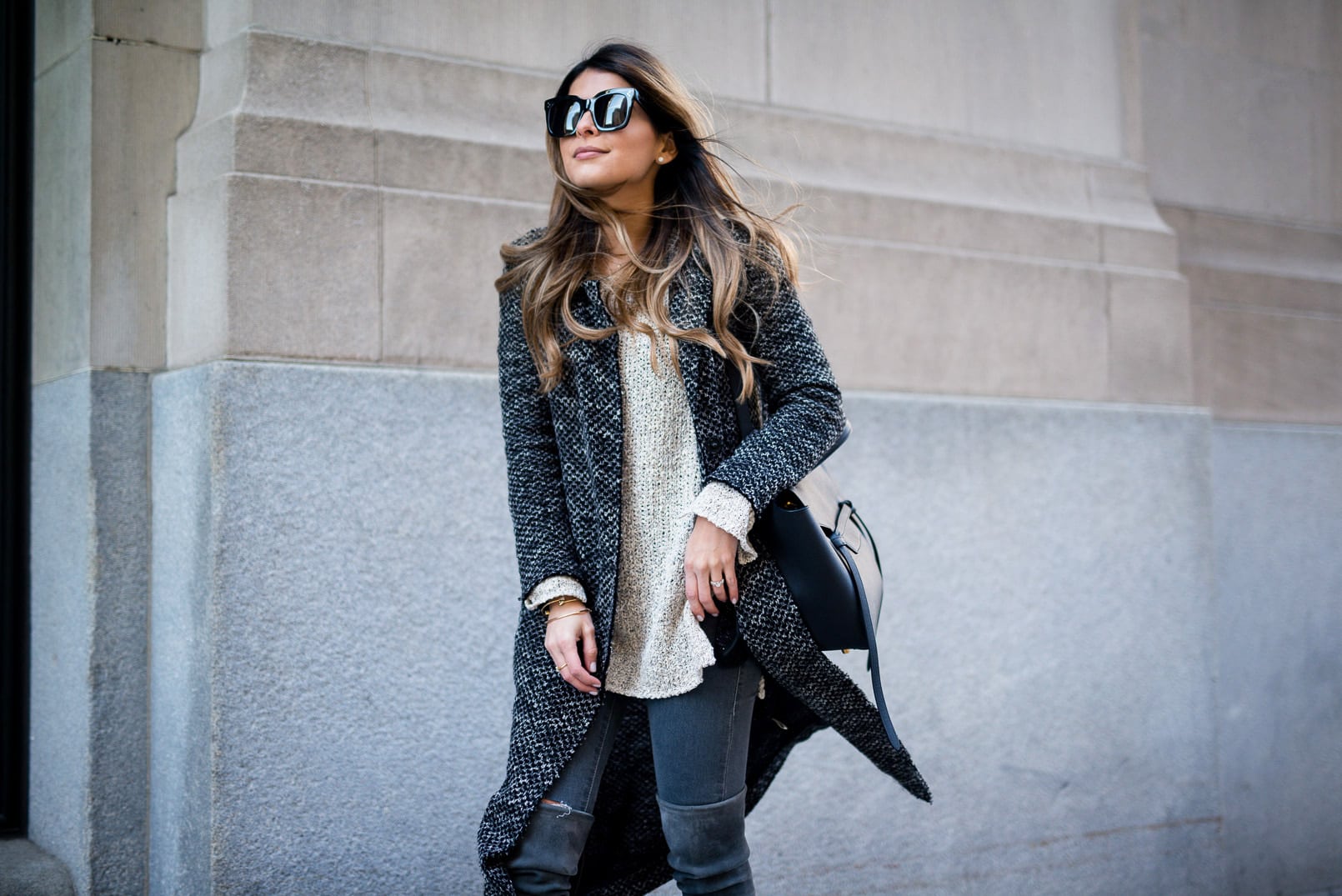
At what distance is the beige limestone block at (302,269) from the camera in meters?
3.55

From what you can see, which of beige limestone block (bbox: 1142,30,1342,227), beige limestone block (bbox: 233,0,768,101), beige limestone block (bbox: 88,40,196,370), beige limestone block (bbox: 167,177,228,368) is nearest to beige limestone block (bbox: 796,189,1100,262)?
beige limestone block (bbox: 233,0,768,101)

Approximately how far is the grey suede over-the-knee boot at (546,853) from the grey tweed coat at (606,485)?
0.03m

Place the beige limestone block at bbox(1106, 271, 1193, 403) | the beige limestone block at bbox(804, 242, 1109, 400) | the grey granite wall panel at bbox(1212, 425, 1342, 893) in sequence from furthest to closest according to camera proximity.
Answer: the grey granite wall panel at bbox(1212, 425, 1342, 893) → the beige limestone block at bbox(1106, 271, 1193, 403) → the beige limestone block at bbox(804, 242, 1109, 400)

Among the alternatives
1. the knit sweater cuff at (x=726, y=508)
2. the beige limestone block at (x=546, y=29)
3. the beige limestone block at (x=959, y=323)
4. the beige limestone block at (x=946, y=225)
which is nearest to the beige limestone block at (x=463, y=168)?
the beige limestone block at (x=546, y=29)

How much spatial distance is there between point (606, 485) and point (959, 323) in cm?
265

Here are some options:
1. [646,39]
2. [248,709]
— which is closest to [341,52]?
[646,39]

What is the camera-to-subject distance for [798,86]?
184 inches

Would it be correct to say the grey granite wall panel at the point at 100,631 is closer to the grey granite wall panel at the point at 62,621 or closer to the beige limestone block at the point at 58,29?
the grey granite wall panel at the point at 62,621

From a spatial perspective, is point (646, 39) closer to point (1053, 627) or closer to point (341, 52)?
point (341, 52)

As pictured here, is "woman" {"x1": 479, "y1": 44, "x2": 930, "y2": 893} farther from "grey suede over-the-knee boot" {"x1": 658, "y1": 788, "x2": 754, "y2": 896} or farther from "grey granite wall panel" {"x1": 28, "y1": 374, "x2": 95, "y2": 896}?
"grey granite wall panel" {"x1": 28, "y1": 374, "x2": 95, "y2": 896}

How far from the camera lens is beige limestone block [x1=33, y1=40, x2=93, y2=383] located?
3725mm

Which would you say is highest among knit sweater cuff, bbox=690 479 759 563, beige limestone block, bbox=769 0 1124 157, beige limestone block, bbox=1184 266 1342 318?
beige limestone block, bbox=769 0 1124 157

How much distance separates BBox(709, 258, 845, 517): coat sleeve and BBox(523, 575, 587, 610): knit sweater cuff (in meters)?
0.34

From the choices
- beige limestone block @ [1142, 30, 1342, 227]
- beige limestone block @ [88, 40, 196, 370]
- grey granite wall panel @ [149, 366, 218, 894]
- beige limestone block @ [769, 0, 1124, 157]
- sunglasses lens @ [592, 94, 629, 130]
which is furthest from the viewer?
beige limestone block @ [1142, 30, 1342, 227]
